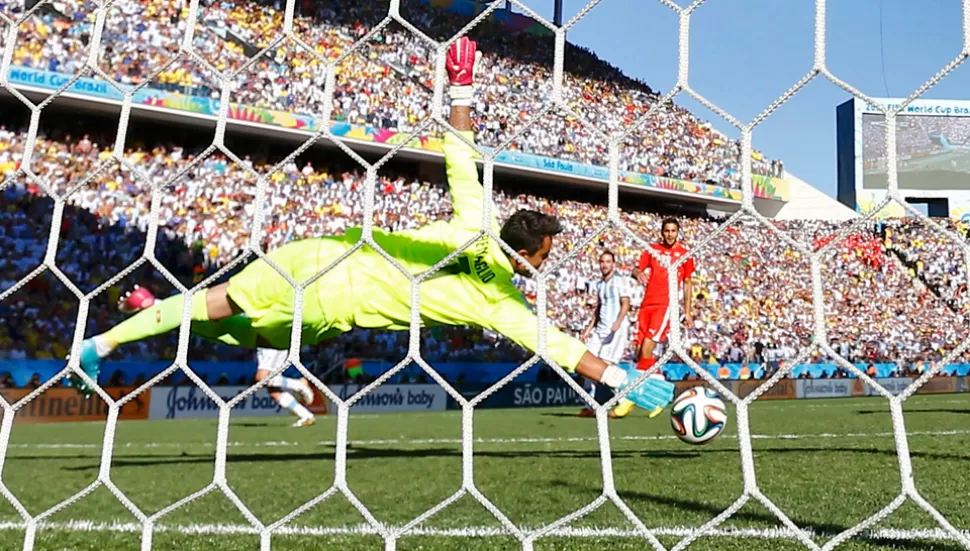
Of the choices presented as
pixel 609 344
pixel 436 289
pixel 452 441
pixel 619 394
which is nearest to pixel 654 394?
pixel 436 289

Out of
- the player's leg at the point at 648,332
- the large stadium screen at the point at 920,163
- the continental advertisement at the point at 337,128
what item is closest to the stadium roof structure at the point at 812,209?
the continental advertisement at the point at 337,128

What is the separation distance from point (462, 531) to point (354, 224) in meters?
7.44

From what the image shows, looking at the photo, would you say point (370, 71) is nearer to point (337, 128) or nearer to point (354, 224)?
point (337, 128)

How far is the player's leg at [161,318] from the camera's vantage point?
10.6ft

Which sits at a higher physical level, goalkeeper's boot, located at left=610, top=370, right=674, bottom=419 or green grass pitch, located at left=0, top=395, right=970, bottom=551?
goalkeeper's boot, located at left=610, top=370, right=674, bottom=419

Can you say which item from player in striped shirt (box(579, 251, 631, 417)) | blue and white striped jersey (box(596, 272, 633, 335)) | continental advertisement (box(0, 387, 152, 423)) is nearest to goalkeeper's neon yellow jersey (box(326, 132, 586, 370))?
player in striped shirt (box(579, 251, 631, 417))

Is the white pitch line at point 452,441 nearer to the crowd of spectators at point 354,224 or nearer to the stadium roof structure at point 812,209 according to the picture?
the crowd of spectators at point 354,224

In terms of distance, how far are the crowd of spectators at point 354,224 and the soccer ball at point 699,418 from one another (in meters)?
5.03

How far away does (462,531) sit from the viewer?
181cm

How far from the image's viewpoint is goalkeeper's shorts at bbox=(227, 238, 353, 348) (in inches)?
124

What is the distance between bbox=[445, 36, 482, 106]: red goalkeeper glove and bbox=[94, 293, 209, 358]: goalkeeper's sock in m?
1.53

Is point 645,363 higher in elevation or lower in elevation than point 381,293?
lower

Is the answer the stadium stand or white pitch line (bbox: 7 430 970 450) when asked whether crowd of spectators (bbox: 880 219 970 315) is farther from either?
white pitch line (bbox: 7 430 970 450)

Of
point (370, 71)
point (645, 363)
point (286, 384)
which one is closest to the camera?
point (645, 363)
